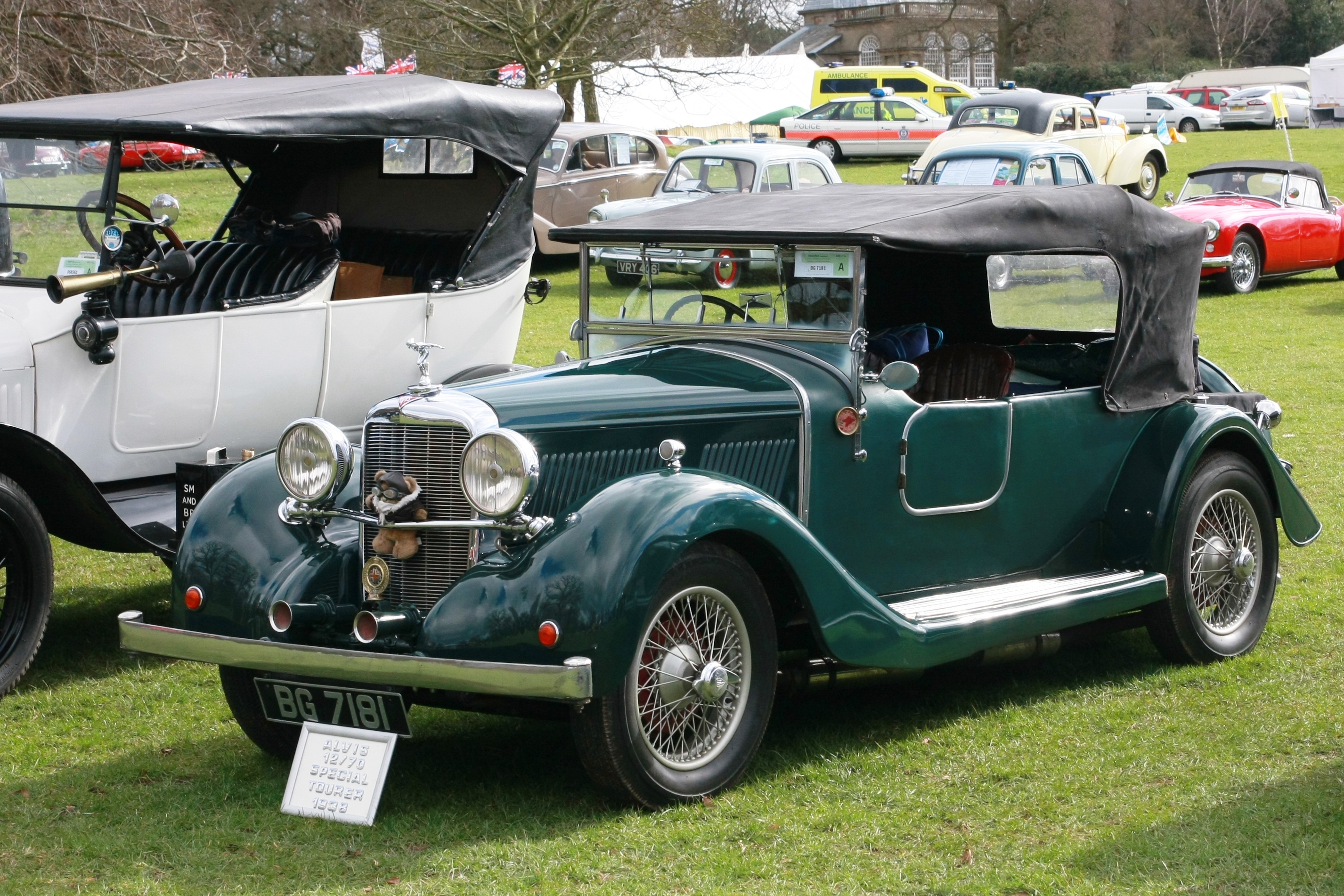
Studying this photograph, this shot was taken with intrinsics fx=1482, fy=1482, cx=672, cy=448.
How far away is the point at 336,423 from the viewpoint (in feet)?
23.1

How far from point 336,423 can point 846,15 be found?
7173 cm

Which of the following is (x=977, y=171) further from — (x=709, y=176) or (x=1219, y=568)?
(x=1219, y=568)

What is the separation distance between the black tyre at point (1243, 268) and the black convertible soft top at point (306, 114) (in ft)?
38.8

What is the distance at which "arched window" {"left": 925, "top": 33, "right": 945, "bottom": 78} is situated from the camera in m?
69.9

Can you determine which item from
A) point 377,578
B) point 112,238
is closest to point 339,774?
point 377,578

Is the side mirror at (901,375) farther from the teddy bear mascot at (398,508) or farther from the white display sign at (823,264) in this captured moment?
the teddy bear mascot at (398,508)

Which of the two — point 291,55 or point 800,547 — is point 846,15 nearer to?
point 291,55

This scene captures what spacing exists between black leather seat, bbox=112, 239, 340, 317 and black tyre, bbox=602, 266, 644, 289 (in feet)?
6.15

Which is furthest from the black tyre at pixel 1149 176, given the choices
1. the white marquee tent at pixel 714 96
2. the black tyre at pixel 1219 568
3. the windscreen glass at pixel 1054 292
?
the black tyre at pixel 1219 568

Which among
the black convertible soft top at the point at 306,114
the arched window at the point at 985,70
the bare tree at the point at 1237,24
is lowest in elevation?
the black convertible soft top at the point at 306,114

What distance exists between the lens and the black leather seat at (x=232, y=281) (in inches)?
273

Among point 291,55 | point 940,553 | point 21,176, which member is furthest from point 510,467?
point 291,55

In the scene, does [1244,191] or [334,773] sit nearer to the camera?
[334,773]

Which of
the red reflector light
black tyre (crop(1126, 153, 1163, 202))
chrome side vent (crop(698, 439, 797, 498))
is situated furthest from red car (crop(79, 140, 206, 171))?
black tyre (crop(1126, 153, 1163, 202))
